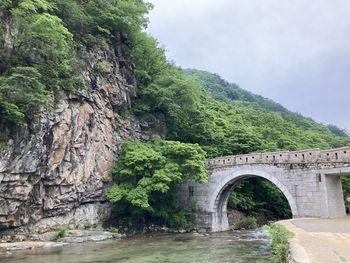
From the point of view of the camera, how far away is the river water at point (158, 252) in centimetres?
1631

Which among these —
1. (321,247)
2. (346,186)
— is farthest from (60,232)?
(346,186)

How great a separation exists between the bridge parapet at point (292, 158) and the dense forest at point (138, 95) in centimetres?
223

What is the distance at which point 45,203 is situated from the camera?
22891 mm

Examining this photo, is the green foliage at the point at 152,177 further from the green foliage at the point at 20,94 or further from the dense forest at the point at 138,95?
the green foliage at the point at 20,94

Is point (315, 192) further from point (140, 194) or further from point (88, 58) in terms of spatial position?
point (88, 58)

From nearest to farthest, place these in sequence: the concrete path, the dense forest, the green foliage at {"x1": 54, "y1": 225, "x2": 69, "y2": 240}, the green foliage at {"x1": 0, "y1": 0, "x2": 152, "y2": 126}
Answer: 1. the concrete path
2. the green foliage at {"x1": 0, "y1": 0, "x2": 152, "y2": 126}
3. the dense forest
4. the green foliage at {"x1": 54, "y1": 225, "x2": 69, "y2": 240}

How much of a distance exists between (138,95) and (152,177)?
33.2 ft

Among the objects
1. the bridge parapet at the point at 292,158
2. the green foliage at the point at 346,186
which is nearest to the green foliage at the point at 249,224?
the bridge parapet at the point at 292,158

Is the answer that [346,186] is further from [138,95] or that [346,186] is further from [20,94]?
[20,94]

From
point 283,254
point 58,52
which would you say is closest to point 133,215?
point 58,52

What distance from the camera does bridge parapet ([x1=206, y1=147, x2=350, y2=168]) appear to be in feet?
69.7

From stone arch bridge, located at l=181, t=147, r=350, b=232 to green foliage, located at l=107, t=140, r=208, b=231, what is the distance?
6.29 ft

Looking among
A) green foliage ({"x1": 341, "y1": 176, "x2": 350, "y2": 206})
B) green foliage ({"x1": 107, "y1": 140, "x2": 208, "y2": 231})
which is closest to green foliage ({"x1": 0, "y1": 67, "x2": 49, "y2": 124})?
green foliage ({"x1": 107, "y1": 140, "x2": 208, "y2": 231})

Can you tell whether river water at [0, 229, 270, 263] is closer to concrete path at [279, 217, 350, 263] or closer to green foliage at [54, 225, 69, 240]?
green foliage at [54, 225, 69, 240]
